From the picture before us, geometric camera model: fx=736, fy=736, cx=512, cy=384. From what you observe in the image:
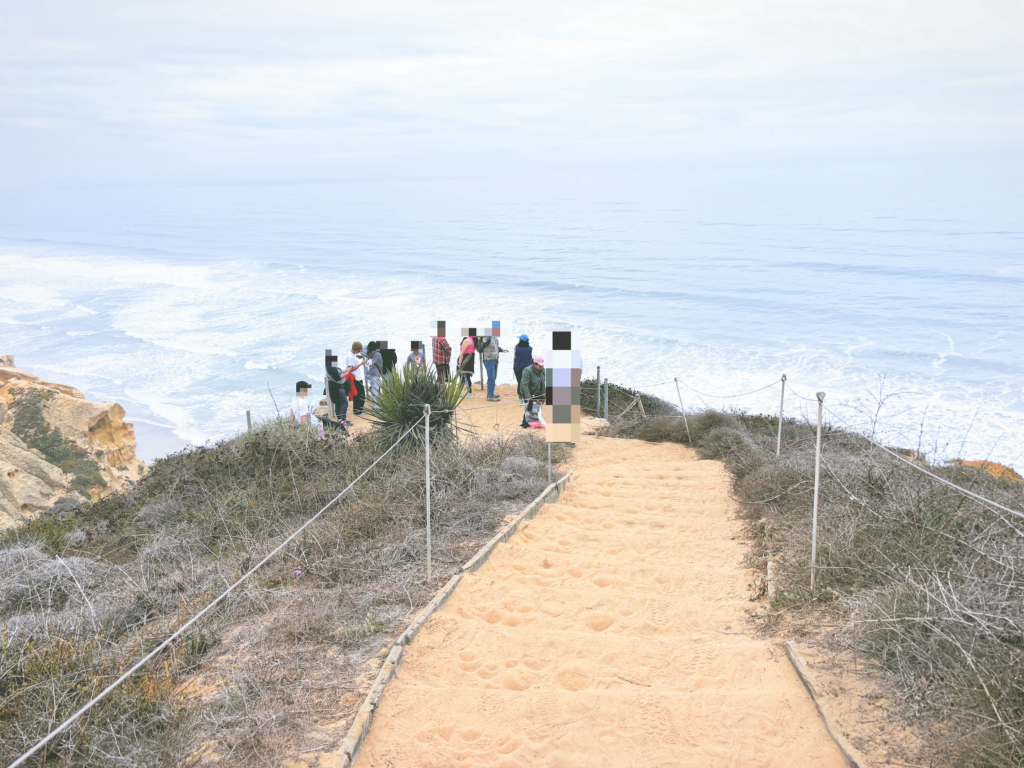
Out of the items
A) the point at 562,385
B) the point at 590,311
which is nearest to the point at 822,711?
the point at 562,385

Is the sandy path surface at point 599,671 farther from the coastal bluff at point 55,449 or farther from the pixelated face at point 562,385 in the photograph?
the coastal bluff at point 55,449

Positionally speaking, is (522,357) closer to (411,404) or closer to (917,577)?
(411,404)

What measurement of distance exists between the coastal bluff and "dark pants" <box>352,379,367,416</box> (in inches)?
169

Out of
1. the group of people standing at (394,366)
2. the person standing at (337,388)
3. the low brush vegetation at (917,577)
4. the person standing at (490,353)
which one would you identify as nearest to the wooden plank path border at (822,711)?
the low brush vegetation at (917,577)

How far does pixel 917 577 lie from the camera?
16.2ft

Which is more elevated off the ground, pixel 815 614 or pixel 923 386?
pixel 815 614

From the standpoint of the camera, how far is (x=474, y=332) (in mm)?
15391

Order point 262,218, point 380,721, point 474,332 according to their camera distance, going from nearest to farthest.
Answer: point 380,721, point 474,332, point 262,218

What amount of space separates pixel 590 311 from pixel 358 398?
24.4 m

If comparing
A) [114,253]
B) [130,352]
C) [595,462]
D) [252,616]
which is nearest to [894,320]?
[595,462]

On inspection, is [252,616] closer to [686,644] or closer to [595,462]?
[686,644]

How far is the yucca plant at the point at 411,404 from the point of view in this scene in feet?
34.2

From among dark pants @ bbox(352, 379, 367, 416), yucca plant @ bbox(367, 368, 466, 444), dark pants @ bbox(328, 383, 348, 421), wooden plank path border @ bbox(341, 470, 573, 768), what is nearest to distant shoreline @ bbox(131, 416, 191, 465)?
dark pants @ bbox(352, 379, 367, 416)

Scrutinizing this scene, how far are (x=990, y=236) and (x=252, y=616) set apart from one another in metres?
77.1
